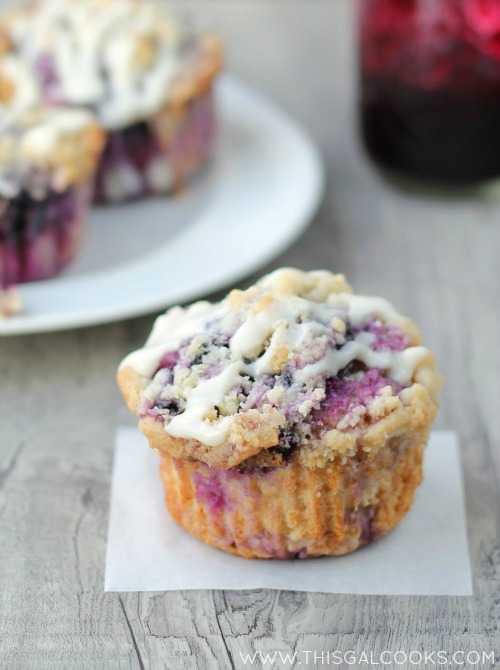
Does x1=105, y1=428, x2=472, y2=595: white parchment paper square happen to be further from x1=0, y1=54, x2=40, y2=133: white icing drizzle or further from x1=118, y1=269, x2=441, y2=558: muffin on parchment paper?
x1=0, y1=54, x2=40, y2=133: white icing drizzle

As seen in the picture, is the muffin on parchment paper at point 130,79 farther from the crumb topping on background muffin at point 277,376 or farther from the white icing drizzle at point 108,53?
the crumb topping on background muffin at point 277,376

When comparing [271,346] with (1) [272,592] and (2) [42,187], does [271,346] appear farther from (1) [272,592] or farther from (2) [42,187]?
(2) [42,187]

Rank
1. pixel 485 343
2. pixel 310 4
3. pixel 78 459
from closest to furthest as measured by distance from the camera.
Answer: pixel 78 459 → pixel 485 343 → pixel 310 4

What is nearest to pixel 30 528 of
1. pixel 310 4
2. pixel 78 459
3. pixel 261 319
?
pixel 78 459

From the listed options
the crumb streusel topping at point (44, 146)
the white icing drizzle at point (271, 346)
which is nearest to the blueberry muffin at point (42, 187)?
the crumb streusel topping at point (44, 146)

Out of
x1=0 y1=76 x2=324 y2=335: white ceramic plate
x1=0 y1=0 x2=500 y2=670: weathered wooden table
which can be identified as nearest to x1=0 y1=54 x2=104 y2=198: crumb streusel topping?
x1=0 y1=76 x2=324 y2=335: white ceramic plate

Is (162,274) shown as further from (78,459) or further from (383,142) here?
(383,142)

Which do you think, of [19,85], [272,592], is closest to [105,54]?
[19,85]
